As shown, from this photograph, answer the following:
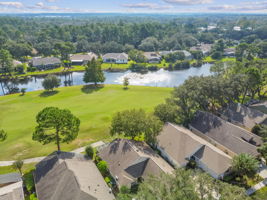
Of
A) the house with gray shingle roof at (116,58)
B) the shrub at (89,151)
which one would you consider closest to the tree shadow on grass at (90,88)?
the shrub at (89,151)

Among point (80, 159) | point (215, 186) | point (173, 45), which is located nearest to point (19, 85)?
point (80, 159)

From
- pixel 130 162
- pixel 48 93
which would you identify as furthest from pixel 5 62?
pixel 130 162

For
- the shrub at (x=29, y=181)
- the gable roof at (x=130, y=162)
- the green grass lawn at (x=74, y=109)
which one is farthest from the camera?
the green grass lawn at (x=74, y=109)

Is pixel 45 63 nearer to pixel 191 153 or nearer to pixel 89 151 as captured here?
pixel 89 151

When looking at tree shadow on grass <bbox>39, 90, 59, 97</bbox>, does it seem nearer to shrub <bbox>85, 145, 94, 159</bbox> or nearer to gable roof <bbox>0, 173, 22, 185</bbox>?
shrub <bbox>85, 145, 94, 159</bbox>

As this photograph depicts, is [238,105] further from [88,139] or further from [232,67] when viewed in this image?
[88,139]

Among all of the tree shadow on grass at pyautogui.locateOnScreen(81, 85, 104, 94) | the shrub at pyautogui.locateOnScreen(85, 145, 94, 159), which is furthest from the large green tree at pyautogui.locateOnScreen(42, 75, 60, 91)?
the shrub at pyautogui.locateOnScreen(85, 145, 94, 159)

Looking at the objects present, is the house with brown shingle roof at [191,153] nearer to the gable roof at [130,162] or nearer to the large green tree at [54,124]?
the gable roof at [130,162]
